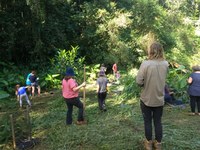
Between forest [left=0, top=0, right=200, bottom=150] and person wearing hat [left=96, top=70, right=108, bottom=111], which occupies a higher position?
forest [left=0, top=0, right=200, bottom=150]

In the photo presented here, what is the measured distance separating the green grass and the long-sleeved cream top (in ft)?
3.69

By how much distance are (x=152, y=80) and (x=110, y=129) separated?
2.50m

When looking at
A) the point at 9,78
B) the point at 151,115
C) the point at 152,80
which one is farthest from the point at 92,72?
the point at 152,80

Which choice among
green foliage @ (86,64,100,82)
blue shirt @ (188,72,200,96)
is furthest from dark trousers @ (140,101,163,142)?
green foliage @ (86,64,100,82)

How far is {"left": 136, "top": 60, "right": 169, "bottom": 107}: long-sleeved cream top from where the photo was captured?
470cm

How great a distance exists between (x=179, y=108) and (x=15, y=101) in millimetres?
6662

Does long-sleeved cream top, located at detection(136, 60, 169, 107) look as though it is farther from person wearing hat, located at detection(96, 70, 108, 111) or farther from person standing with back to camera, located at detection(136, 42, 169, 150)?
person wearing hat, located at detection(96, 70, 108, 111)

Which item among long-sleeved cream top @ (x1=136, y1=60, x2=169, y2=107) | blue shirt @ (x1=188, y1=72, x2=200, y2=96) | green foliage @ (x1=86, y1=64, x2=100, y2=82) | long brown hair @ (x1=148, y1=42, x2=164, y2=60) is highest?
long brown hair @ (x1=148, y1=42, x2=164, y2=60)

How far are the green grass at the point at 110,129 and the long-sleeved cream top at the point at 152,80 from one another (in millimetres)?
1124

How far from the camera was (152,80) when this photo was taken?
4.74 meters

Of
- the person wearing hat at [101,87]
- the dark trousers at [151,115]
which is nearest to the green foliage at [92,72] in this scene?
the person wearing hat at [101,87]

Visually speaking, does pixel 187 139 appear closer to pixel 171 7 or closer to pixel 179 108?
Result: pixel 179 108

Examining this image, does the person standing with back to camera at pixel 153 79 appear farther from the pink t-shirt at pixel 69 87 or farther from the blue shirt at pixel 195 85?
the blue shirt at pixel 195 85

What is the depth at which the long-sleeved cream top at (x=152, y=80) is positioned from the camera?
470cm
